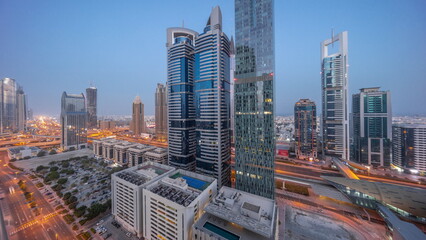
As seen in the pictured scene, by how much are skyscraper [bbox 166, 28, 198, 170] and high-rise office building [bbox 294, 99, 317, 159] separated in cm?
5858

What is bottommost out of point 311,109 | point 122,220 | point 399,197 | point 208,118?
point 122,220

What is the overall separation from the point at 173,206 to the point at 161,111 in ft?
312

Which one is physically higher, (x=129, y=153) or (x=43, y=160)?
(x=129, y=153)

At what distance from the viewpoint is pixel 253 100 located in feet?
123

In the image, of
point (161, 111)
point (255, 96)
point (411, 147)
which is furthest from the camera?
point (161, 111)

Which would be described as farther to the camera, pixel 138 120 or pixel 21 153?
pixel 138 120

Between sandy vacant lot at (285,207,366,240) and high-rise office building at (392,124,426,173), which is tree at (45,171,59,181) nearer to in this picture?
sandy vacant lot at (285,207,366,240)

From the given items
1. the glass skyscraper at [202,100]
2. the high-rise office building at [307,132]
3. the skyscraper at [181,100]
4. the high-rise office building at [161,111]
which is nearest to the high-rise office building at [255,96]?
the glass skyscraper at [202,100]

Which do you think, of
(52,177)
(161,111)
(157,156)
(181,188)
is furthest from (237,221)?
(161,111)

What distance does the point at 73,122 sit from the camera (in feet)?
315

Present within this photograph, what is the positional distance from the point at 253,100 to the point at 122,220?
44548mm

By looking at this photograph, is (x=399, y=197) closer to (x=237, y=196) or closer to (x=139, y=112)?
(x=237, y=196)

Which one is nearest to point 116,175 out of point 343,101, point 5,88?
point 343,101

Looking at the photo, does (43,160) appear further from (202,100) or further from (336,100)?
(336,100)
